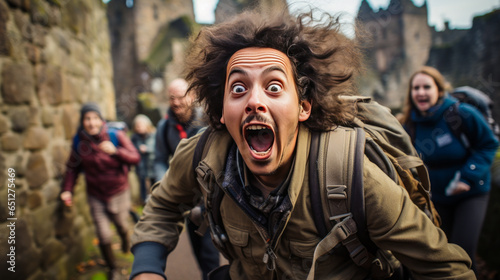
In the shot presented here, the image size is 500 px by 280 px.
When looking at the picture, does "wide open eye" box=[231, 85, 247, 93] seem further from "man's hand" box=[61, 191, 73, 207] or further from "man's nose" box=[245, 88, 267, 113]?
"man's hand" box=[61, 191, 73, 207]

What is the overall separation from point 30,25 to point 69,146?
1428 millimetres

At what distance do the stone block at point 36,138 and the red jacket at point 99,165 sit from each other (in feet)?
1.13

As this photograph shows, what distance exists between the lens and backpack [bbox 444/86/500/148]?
249cm

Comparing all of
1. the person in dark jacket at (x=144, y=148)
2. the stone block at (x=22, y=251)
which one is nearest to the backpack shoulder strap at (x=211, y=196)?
the stone block at (x=22, y=251)

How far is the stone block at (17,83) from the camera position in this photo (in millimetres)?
2518

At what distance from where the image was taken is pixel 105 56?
6.10 meters

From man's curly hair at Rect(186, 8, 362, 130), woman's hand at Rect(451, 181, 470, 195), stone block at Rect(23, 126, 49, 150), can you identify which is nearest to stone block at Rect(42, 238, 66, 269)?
stone block at Rect(23, 126, 49, 150)

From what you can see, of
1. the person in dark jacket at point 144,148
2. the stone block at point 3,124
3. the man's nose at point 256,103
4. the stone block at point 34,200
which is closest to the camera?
the man's nose at point 256,103

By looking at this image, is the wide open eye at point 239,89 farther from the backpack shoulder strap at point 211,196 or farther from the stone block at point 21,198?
the stone block at point 21,198

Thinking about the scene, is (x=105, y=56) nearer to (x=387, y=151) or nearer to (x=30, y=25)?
(x=30, y=25)

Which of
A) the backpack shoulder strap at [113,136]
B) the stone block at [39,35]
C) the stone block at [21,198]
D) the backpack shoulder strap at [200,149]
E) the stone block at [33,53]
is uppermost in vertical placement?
the stone block at [39,35]

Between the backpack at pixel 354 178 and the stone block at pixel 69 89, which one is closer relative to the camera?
the backpack at pixel 354 178

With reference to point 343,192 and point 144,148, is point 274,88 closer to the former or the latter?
point 343,192

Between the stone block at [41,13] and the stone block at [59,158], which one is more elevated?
the stone block at [41,13]
